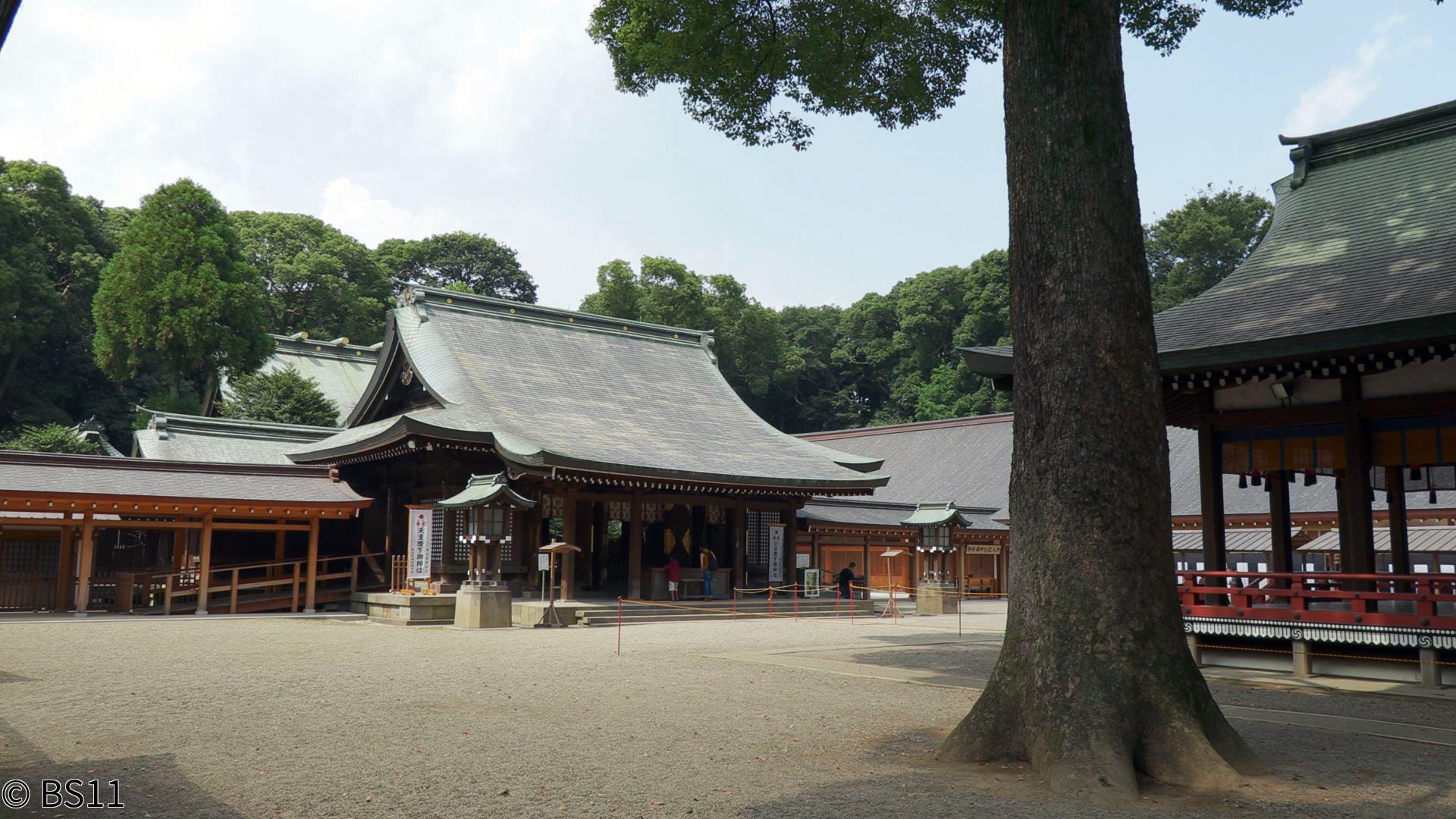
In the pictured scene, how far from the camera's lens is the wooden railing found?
20656 millimetres

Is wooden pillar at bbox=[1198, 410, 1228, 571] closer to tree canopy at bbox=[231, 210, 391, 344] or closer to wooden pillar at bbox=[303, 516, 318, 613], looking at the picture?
wooden pillar at bbox=[303, 516, 318, 613]

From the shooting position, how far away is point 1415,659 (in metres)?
10.9

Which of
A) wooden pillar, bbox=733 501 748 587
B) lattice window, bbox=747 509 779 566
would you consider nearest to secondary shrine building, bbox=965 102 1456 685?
wooden pillar, bbox=733 501 748 587

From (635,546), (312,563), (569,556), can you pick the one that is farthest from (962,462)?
(312,563)

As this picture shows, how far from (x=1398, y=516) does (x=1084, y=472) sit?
32.5ft

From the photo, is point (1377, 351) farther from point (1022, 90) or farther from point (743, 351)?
point (743, 351)

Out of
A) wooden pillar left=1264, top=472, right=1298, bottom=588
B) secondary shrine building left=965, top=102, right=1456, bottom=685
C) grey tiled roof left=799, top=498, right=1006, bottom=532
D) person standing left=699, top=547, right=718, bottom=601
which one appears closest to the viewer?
secondary shrine building left=965, top=102, right=1456, bottom=685

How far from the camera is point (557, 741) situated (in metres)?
7.21

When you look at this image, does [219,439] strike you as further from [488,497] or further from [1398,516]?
[1398,516]

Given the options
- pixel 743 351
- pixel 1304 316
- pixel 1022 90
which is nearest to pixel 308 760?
pixel 1022 90

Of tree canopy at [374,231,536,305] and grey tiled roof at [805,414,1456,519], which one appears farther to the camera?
tree canopy at [374,231,536,305]

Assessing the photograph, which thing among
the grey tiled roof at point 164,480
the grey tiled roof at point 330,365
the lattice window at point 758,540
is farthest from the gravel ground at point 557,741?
the grey tiled roof at point 330,365

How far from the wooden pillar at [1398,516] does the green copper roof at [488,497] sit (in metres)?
13.1

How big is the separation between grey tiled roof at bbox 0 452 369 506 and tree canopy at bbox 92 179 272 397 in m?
10.7
